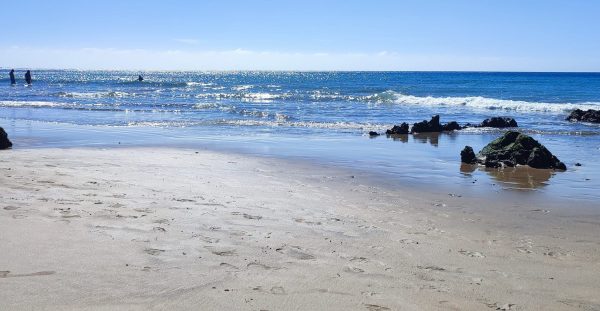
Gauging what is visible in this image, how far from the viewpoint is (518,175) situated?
443 inches

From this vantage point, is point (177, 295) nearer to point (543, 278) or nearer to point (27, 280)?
point (27, 280)

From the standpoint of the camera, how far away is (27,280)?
4.38 metres

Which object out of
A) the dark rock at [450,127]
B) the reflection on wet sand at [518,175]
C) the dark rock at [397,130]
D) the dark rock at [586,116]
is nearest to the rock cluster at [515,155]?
the reflection on wet sand at [518,175]

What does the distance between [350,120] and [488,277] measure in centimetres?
2020

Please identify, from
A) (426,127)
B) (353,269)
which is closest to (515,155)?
(426,127)

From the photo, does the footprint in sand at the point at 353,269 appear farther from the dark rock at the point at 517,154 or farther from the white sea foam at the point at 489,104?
the white sea foam at the point at 489,104

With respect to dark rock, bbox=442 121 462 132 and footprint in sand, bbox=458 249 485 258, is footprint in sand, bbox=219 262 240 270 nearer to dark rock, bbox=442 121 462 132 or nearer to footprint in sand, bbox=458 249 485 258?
footprint in sand, bbox=458 249 485 258

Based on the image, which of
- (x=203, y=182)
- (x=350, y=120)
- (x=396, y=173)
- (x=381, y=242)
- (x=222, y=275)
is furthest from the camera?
(x=350, y=120)

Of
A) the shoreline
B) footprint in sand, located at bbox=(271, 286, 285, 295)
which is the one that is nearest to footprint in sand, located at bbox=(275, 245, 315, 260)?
footprint in sand, located at bbox=(271, 286, 285, 295)

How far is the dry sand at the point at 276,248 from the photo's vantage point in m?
4.34

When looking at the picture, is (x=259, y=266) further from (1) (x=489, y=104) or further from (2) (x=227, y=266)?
(1) (x=489, y=104)

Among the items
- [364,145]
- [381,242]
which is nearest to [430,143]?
[364,145]

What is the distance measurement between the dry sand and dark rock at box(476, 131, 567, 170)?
4.41 metres

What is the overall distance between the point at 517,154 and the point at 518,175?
1.55 m
